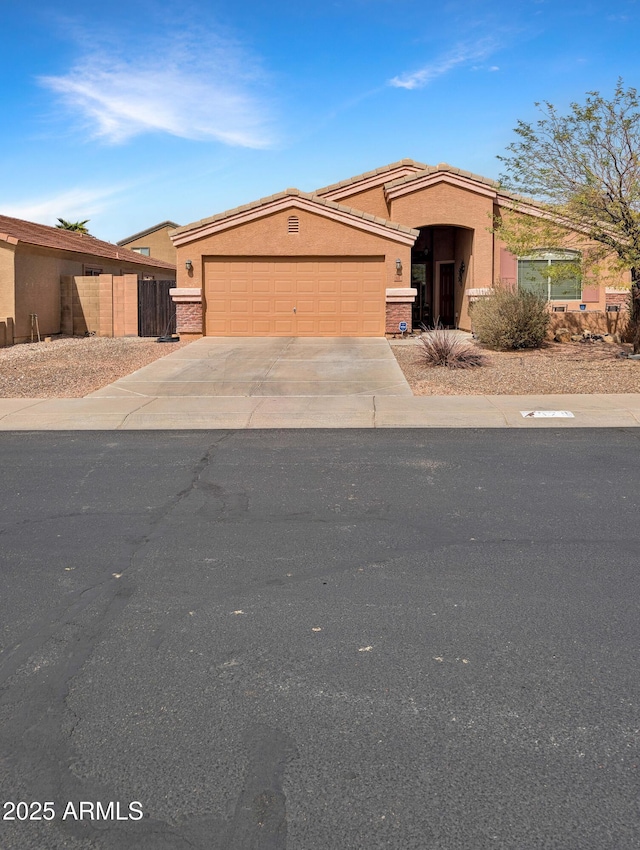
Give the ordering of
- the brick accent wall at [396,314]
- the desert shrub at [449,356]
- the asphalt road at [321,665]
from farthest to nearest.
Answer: the brick accent wall at [396,314] < the desert shrub at [449,356] < the asphalt road at [321,665]

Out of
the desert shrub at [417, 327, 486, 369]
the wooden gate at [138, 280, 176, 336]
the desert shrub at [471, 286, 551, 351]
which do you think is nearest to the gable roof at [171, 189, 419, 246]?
the wooden gate at [138, 280, 176, 336]

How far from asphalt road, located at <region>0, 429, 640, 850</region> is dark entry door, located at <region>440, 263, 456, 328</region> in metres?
21.8

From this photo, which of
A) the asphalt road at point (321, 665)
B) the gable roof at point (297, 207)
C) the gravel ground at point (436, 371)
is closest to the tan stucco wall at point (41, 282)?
the gravel ground at point (436, 371)

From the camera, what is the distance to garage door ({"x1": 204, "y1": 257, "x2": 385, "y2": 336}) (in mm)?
24734

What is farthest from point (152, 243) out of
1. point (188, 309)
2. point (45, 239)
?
point (188, 309)

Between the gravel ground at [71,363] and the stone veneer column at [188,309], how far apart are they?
75 centimetres

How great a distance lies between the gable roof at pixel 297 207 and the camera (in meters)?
24.2

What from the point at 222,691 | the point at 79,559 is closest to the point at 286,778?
the point at 222,691

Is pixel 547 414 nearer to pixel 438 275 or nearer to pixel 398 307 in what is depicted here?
pixel 398 307

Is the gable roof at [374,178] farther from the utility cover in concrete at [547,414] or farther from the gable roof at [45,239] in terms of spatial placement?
the utility cover in concrete at [547,414]

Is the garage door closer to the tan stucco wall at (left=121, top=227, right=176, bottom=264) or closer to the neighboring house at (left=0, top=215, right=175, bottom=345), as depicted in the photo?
the neighboring house at (left=0, top=215, right=175, bottom=345)

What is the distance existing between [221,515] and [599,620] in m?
3.56

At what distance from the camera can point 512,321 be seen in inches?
812

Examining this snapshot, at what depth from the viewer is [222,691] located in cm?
407
